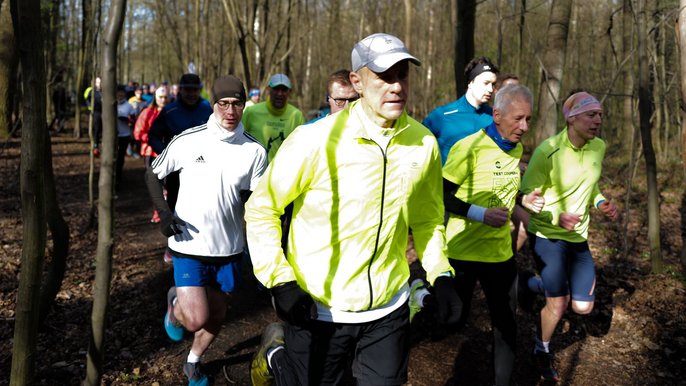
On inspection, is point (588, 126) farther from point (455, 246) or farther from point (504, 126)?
point (455, 246)

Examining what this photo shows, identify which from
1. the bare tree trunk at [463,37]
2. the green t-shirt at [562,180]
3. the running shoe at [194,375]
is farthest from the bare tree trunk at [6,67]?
the green t-shirt at [562,180]

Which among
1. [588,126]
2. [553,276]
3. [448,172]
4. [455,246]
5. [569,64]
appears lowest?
[553,276]

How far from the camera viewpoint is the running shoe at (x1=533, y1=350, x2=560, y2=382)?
4.52 metres

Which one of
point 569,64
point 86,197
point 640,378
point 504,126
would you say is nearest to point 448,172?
point 504,126

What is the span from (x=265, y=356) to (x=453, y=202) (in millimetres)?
1605

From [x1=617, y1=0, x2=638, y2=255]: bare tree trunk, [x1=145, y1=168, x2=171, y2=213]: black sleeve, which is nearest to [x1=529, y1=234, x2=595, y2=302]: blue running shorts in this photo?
[x1=617, y1=0, x2=638, y2=255]: bare tree trunk

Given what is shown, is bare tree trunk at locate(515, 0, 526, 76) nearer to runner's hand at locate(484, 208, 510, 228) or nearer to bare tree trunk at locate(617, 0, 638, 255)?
bare tree trunk at locate(617, 0, 638, 255)

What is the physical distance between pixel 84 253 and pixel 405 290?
5.81 metres

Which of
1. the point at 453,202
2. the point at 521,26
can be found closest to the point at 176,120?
the point at 453,202

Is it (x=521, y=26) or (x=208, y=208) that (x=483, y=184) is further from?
(x=521, y=26)

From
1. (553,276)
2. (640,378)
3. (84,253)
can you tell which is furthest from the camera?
(84,253)

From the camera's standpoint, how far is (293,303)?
2.38 metres

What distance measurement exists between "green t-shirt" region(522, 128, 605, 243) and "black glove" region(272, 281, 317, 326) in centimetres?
257

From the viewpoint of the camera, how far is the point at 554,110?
29.2ft
